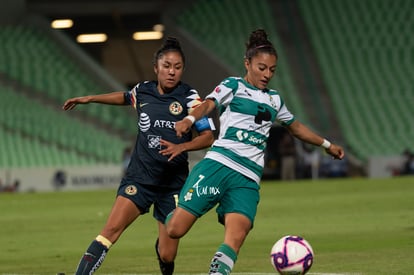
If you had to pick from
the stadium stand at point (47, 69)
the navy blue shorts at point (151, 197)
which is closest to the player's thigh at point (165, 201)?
the navy blue shorts at point (151, 197)

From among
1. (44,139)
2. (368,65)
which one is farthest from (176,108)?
(368,65)

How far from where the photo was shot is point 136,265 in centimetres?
1199

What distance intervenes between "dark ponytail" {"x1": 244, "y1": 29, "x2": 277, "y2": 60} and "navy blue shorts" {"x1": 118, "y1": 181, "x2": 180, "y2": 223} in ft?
5.25

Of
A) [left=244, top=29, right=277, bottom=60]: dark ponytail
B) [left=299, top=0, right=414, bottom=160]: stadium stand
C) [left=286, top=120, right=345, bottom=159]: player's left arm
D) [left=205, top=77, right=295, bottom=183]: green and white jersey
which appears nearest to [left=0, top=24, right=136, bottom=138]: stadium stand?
[left=299, top=0, right=414, bottom=160]: stadium stand

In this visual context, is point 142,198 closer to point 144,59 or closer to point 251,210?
point 251,210

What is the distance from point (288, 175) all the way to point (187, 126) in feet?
84.7

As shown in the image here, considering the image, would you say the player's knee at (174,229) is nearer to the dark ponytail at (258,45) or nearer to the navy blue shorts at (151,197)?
the navy blue shorts at (151,197)

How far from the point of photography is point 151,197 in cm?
962

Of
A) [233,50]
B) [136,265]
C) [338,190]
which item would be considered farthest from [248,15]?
[136,265]

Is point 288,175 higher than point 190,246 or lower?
higher

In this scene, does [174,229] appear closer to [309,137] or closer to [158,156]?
[158,156]

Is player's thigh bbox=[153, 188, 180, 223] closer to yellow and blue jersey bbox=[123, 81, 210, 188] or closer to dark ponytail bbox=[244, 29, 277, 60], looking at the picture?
yellow and blue jersey bbox=[123, 81, 210, 188]

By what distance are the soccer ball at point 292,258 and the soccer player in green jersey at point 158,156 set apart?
1.38 meters

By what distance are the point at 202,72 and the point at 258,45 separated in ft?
95.2
